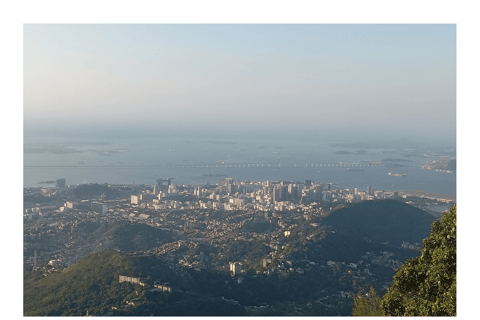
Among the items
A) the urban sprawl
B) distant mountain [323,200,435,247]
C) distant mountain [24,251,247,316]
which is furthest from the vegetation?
distant mountain [323,200,435,247]

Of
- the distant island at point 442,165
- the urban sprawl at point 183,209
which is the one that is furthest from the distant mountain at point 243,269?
the distant island at point 442,165

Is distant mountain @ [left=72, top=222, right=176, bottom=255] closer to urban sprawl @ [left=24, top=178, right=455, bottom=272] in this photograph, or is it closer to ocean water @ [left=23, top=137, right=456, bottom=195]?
urban sprawl @ [left=24, top=178, right=455, bottom=272]

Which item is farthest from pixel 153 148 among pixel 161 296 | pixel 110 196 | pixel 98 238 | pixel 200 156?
pixel 161 296

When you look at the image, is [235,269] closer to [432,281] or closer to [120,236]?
[120,236]

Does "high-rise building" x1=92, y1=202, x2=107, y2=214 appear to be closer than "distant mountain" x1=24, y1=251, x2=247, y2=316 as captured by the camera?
No

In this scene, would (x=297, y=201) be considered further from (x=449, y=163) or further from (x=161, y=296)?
(x=449, y=163)

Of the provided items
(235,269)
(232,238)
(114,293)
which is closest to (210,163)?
(232,238)
